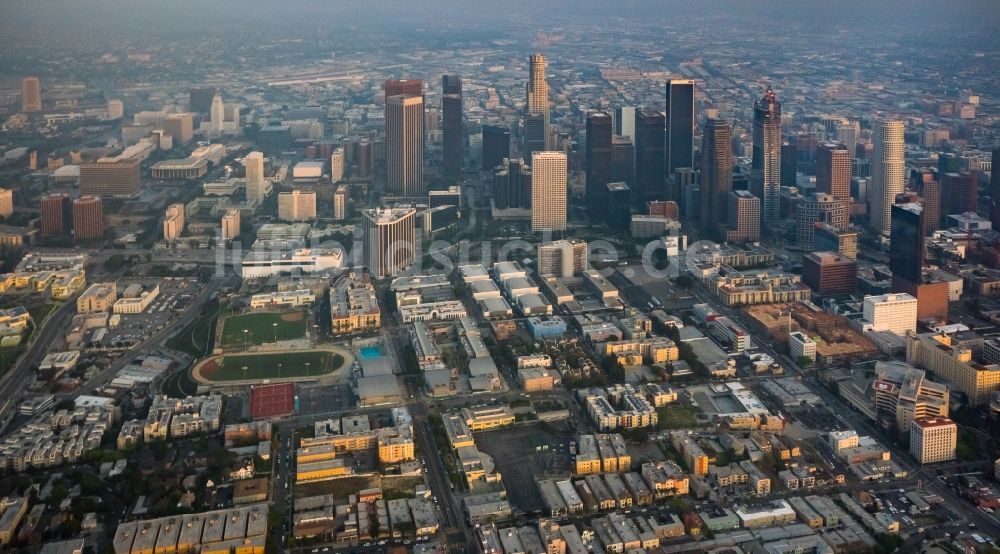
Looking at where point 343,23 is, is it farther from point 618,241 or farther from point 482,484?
point 482,484

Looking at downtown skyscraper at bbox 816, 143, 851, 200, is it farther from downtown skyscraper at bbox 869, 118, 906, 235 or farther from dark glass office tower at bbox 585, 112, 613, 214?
dark glass office tower at bbox 585, 112, 613, 214

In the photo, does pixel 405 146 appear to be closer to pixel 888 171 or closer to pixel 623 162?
pixel 623 162

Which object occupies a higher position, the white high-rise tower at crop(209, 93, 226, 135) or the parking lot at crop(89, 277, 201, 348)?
the white high-rise tower at crop(209, 93, 226, 135)

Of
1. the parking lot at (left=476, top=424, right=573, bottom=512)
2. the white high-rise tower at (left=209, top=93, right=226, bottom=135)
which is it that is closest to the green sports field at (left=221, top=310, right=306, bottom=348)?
the parking lot at (left=476, top=424, right=573, bottom=512)

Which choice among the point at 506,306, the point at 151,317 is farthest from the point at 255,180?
the point at 506,306

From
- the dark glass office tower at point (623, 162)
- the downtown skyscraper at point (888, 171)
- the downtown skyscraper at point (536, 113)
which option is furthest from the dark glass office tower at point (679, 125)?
the downtown skyscraper at point (888, 171)

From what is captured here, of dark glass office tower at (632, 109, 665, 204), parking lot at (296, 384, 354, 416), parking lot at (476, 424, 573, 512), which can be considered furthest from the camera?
dark glass office tower at (632, 109, 665, 204)

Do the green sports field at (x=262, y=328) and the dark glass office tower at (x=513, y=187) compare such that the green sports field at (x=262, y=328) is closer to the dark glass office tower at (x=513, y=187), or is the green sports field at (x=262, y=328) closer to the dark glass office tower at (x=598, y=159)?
the dark glass office tower at (x=513, y=187)
